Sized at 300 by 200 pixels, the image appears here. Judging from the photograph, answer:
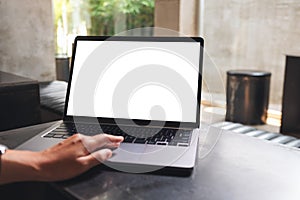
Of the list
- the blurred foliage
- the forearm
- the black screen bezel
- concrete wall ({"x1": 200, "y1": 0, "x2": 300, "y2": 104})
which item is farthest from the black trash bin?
the forearm

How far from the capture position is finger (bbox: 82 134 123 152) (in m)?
0.66

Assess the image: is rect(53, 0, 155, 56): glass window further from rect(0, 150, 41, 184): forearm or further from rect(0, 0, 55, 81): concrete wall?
rect(0, 150, 41, 184): forearm

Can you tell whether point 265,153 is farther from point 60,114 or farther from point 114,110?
point 60,114

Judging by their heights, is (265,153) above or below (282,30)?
below

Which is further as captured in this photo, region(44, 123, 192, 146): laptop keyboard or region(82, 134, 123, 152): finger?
region(44, 123, 192, 146): laptop keyboard

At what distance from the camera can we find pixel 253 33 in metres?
3.60

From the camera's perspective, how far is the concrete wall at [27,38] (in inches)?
86.2

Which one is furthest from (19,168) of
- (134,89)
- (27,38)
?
(27,38)

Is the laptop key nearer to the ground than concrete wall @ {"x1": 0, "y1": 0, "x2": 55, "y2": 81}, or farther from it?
nearer to the ground

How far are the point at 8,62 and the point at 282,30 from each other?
258 centimetres

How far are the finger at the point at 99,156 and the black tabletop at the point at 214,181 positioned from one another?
3 cm

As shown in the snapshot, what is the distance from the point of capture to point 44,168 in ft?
1.95

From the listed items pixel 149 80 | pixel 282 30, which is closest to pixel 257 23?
pixel 282 30

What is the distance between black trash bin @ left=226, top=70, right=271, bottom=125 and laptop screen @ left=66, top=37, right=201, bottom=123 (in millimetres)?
2474
